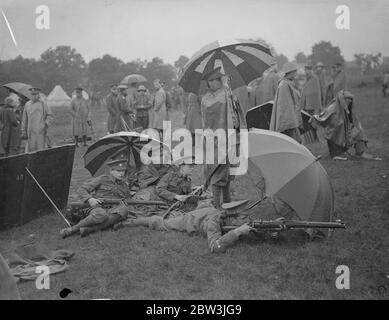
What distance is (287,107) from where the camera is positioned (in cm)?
738

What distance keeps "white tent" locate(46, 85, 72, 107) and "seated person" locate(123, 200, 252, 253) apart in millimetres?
16531

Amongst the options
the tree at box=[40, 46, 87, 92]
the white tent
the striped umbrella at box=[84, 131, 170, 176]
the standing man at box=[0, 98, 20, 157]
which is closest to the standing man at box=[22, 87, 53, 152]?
the standing man at box=[0, 98, 20, 157]

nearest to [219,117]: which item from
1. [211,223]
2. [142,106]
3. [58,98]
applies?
[211,223]

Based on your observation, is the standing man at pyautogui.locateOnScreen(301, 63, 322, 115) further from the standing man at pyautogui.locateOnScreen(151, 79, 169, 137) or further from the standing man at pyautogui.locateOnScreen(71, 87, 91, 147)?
the standing man at pyautogui.locateOnScreen(71, 87, 91, 147)

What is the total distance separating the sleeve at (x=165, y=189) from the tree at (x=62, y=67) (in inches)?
273

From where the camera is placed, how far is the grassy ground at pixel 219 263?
13.4ft

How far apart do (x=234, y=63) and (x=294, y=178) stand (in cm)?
278

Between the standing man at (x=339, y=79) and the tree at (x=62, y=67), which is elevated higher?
the tree at (x=62, y=67)

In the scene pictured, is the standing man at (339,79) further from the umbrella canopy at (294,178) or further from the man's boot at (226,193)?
the umbrella canopy at (294,178)

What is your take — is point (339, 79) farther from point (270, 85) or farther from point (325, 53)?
point (325, 53)

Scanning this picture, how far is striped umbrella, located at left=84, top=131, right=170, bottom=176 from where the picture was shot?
6.62 metres

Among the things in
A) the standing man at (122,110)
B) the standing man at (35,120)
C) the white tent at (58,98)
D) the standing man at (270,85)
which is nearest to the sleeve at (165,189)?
the standing man at (35,120)

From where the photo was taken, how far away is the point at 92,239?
217 inches
